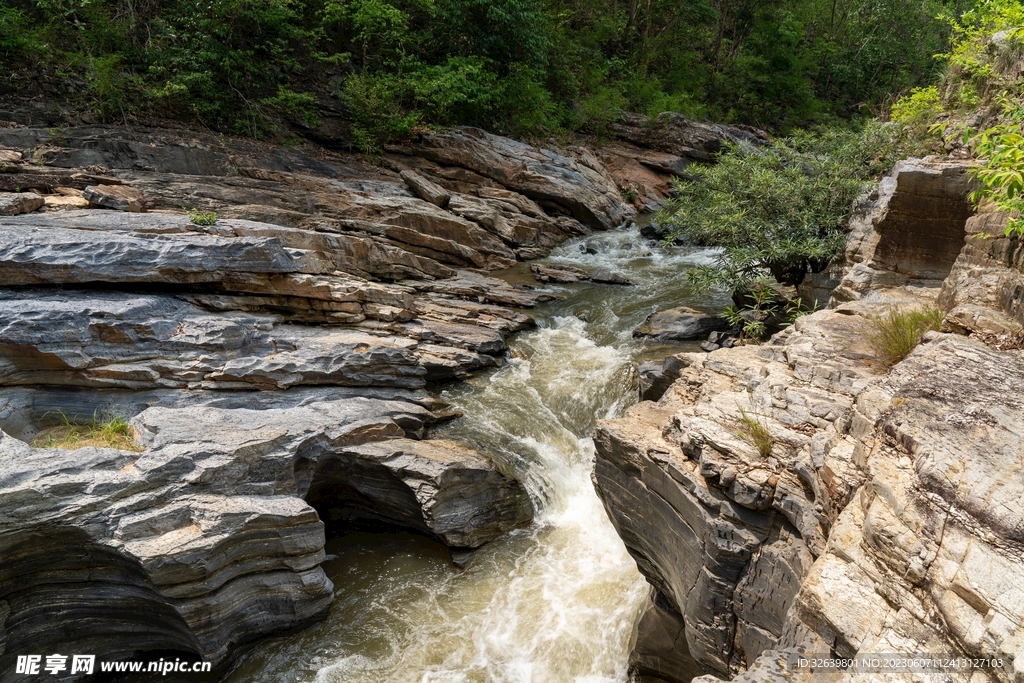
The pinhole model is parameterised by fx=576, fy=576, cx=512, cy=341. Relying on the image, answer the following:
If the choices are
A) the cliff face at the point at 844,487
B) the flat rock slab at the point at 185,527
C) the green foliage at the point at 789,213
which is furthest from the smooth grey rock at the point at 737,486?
the green foliage at the point at 789,213

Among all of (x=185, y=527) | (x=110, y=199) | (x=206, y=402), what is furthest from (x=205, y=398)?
(x=110, y=199)

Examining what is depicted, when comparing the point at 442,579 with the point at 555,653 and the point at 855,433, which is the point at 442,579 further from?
the point at 855,433

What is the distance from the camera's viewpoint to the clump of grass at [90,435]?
6.55 metres

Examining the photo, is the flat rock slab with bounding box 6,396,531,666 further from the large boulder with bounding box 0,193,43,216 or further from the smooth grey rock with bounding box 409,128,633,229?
the smooth grey rock with bounding box 409,128,633,229

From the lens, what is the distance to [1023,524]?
114 inches

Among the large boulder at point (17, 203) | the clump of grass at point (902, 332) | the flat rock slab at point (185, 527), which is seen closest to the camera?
the clump of grass at point (902, 332)

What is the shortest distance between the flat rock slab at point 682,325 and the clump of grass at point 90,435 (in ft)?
26.8

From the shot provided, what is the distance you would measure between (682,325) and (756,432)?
6103 mm

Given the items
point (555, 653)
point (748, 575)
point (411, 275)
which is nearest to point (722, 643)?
point (748, 575)

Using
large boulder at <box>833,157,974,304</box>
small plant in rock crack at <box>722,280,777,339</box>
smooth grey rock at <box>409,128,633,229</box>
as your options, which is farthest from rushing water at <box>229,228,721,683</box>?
smooth grey rock at <box>409,128,633,229</box>

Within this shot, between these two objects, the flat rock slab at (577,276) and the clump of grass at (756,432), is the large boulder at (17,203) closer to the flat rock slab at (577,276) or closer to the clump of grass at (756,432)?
the flat rock slab at (577,276)

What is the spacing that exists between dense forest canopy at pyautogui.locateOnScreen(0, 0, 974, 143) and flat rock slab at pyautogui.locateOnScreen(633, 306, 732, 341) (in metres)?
9.54

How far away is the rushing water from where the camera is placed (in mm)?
5906

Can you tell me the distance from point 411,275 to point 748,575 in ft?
30.6
